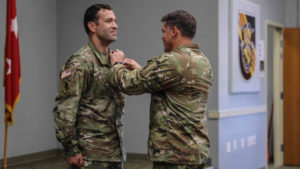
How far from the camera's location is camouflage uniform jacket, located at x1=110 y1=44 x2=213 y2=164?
90.0 inches

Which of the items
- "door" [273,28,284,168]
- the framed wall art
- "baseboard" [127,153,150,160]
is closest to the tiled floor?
"baseboard" [127,153,150,160]

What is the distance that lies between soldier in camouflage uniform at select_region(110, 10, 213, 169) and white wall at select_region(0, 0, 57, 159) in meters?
3.31

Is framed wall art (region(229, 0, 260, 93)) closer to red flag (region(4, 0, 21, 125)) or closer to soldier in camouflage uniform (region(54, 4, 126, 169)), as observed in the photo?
red flag (region(4, 0, 21, 125))

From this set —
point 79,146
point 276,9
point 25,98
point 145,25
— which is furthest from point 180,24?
point 276,9

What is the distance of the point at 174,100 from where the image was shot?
2303 mm

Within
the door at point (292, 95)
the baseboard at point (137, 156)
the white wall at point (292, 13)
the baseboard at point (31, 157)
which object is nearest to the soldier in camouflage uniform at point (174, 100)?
the baseboard at point (137, 156)

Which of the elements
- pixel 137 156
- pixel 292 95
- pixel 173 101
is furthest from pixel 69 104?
pixel 292 95

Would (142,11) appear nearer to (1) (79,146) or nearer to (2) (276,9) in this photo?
(2) (276,9)

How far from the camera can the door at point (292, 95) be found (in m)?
6.71

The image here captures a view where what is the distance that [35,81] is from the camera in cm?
575

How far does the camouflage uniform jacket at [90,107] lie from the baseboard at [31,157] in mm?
3017

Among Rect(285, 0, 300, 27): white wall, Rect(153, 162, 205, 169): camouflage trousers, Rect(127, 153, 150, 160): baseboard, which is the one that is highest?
Rect(285, 0, 300, 27): white wall

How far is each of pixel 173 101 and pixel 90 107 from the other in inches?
17.7

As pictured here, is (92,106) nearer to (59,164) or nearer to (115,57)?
(115,57)
